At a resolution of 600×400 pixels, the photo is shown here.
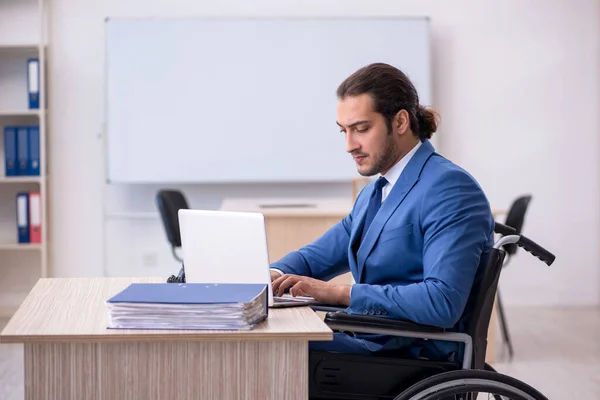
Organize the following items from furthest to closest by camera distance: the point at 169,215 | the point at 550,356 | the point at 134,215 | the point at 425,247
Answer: the point at 134,215 < the point at 169,215 < the point at 550,356 < the point at 425,247

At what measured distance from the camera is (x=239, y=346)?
1.55 meters

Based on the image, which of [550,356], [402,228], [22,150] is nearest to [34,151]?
[22,150]

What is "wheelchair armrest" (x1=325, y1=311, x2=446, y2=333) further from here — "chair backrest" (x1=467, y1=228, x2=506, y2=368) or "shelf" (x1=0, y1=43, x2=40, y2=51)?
"shelf" (x1=0, y1=43, x2=40, y2=51)

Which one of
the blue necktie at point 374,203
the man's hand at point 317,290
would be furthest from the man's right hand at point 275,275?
the blue necktie at point 374,203

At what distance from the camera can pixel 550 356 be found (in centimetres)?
413

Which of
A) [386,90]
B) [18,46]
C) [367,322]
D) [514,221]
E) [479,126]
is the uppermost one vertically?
[18,46]

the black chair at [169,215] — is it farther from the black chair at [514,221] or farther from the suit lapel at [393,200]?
the suit lapel at [393,200]

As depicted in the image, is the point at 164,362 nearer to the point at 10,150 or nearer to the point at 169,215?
the point at 169,215

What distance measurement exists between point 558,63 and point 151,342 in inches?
182

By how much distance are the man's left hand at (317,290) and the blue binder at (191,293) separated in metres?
0.16

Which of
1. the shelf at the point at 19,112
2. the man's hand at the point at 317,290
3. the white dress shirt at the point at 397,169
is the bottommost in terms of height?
the man's hand at the point at 317,290

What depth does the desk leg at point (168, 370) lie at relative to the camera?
Result: 1.52 meters

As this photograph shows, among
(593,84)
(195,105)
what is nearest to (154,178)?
(195,105)

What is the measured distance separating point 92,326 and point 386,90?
86 cm
